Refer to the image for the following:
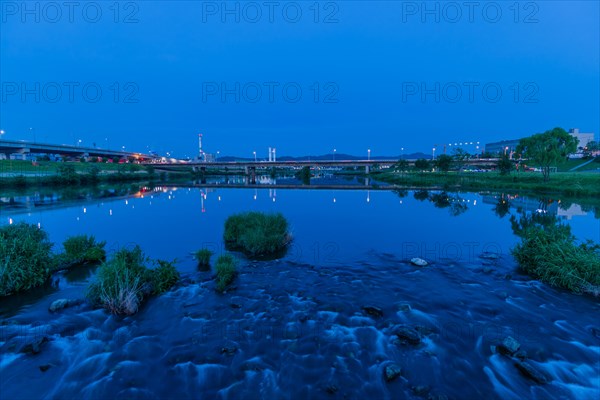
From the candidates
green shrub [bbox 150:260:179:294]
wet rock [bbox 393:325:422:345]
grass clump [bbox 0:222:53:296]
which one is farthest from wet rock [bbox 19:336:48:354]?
wet rock [bbox 393:325:422:345]

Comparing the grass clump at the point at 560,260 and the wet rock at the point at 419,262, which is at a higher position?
the grass clump at the point at 560,260

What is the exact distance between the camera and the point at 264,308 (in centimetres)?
1201

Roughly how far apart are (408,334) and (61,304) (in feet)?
44.4

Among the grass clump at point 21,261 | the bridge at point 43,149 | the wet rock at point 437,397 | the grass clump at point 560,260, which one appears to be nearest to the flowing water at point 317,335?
the wet rock at point 437,397

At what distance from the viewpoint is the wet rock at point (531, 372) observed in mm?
7926

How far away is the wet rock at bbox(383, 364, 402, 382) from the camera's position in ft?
26.5

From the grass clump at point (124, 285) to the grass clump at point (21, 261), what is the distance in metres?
3.65

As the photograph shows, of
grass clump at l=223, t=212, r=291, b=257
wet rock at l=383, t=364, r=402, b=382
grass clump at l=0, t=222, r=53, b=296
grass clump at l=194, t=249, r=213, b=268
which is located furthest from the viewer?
grass clump at l=223, t=212, r=291, b=257

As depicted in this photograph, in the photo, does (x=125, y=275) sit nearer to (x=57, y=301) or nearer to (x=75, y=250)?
(x=57, y=301)

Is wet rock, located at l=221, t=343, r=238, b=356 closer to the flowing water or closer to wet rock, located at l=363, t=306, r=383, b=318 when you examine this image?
the flowing water

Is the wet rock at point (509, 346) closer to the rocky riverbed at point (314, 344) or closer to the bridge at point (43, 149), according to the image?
the rocky riverbed at point (314, 344)

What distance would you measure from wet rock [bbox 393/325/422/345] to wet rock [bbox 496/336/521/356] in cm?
240

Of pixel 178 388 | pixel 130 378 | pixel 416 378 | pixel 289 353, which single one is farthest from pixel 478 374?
pixel 130 378

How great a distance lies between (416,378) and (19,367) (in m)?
11.4
